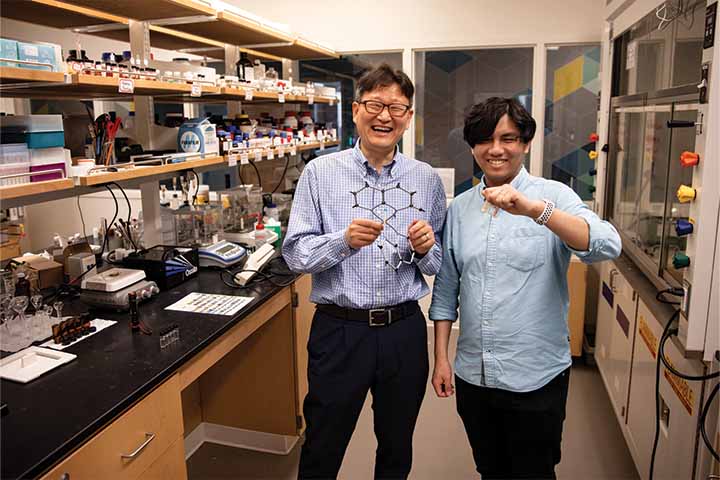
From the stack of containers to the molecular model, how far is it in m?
0.95

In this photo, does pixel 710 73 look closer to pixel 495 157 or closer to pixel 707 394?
pixel 495 157

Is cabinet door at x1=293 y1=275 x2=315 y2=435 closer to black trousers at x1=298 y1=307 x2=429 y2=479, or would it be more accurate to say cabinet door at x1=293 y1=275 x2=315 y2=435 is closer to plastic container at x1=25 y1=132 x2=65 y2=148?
black trousers at x1=298 y1=307 x2=429 y2=479

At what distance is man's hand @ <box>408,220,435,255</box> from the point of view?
1621mm

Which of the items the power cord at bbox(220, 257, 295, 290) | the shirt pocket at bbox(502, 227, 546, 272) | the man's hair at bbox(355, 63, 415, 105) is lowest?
the power cord at bbox(220, 257, 295, 290)

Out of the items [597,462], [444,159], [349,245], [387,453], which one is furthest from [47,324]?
[444,159]

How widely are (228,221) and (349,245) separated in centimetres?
179

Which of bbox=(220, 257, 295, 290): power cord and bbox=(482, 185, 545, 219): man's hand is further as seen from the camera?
bbox=(220, 257, 295, 290): power cord

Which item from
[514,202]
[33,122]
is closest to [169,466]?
[33,122]

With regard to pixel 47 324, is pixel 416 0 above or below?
above

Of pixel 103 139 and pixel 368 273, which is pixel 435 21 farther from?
pixel 368 273

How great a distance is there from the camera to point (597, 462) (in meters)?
2.57

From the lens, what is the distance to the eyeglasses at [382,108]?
1.70m

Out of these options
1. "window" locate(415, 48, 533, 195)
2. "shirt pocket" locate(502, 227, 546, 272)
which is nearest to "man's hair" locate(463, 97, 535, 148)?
"shirt pocket" locate(502, 227, 546, 272)

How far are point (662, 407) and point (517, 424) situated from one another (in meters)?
0.74
